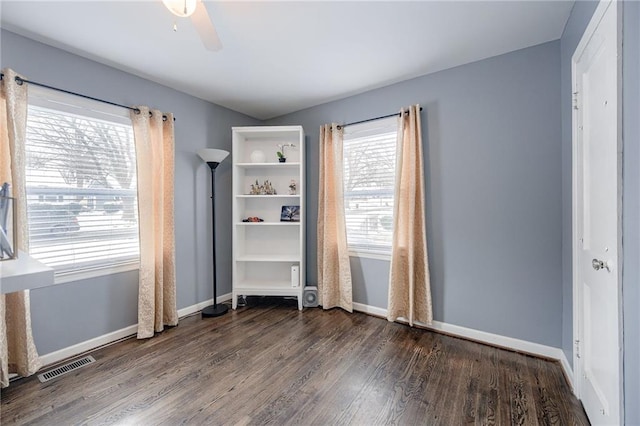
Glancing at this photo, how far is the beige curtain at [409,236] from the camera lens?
2.72 meters

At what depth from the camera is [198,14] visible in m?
1.44

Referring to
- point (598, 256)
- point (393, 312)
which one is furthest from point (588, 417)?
point (393, 312)

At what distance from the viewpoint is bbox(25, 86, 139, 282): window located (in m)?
2.17

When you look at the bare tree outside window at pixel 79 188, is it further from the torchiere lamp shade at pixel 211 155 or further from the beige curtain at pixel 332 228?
the beige curtain at pixel 332 228

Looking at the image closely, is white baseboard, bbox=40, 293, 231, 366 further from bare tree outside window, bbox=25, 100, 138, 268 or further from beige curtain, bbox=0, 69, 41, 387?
bare tree outside window, bbox=25, 100, 138, 268

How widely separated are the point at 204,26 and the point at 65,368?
258 cm

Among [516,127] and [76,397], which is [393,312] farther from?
[76,397]

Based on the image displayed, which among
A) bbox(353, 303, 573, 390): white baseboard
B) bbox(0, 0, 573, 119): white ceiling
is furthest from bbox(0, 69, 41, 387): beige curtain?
bbox(353, 303, 573, 390): white baseboard

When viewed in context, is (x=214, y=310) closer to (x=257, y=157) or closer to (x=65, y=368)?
(x=65, y=368)

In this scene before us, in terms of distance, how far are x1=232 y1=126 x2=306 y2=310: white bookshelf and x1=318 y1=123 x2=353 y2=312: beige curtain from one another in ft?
0.93

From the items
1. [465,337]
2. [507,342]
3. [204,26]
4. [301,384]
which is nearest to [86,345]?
[301,384]

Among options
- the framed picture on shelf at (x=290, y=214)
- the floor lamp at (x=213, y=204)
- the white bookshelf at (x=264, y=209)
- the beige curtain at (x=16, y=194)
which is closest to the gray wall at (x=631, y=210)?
the white bookshelf at (x=264, y=209)

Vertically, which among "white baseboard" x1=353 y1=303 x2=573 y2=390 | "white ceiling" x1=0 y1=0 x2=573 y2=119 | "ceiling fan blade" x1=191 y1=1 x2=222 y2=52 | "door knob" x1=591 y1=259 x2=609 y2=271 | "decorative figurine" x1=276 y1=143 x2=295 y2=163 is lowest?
"white baseboard" x1=353 y1=303 x2=573 y2=390

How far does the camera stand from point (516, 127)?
2.31 meters
